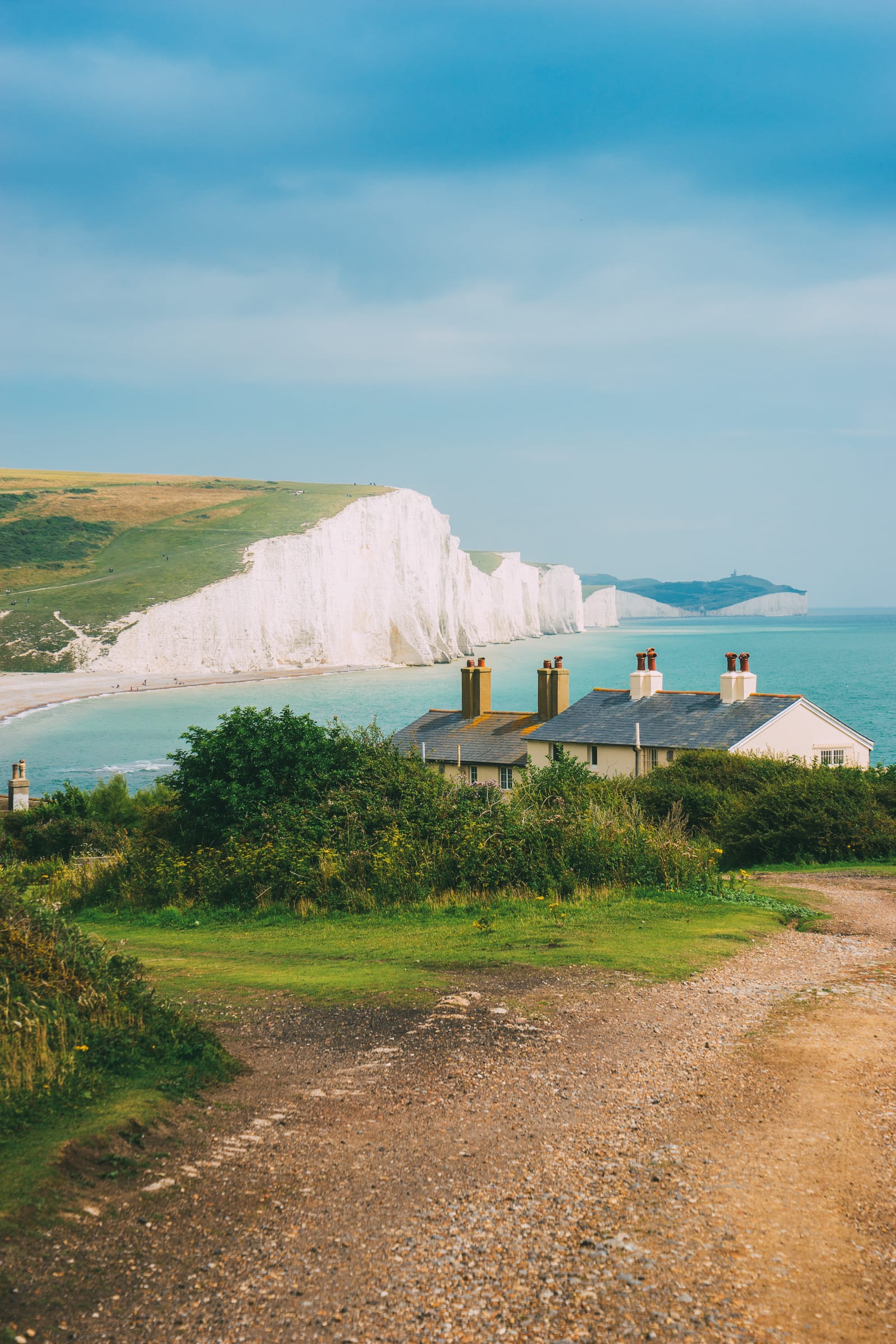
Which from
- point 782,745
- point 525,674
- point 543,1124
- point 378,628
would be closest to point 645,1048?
point 543,1124

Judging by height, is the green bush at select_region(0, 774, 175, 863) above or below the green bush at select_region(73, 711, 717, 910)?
below

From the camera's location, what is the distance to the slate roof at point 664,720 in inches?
1309

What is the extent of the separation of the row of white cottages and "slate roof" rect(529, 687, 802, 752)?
0.04 metres

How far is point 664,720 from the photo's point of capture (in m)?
35.3

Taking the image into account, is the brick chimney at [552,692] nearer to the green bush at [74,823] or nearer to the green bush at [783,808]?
the green bush at [783,808]

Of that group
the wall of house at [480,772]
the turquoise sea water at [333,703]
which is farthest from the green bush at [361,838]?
the turquoise sea water at [333,703]

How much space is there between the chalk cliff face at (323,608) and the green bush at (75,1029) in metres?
121

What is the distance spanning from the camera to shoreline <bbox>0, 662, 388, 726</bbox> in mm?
98938

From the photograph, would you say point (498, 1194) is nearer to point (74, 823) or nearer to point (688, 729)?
point (688, 729)

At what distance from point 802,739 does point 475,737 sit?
12114 mm

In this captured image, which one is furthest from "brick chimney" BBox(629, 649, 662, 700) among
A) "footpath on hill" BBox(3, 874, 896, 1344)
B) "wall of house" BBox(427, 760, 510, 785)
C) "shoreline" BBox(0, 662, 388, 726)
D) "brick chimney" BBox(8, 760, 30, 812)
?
"shoreline" BBox(0, 662, 388, 726)

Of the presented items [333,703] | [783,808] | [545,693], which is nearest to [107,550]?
[333,703]

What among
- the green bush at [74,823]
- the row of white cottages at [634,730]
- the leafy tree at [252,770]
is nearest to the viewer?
the leafy tree at [252,770]

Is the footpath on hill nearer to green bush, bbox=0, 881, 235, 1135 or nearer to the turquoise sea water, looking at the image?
green bush, bbox=0, 881, 235, 1135
